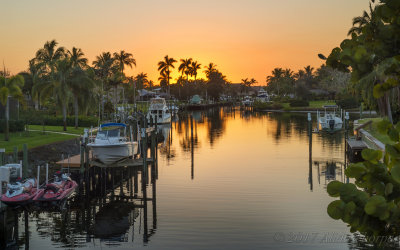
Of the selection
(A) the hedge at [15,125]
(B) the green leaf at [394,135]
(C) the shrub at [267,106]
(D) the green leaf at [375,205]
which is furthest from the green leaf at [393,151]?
(C) the shrub at [267,106]

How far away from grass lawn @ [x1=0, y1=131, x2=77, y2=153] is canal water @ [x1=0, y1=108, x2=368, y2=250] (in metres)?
6.98

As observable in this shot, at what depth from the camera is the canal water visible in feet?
61.8

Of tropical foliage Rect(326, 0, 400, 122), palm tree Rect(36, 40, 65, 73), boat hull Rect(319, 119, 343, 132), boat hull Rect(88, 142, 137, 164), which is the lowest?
boat hull Rect(88, 142, 137, 164)

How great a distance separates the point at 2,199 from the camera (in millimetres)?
19984

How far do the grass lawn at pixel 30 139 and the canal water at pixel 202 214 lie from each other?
6.98 m

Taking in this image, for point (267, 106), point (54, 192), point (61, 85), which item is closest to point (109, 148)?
point (54, 192)

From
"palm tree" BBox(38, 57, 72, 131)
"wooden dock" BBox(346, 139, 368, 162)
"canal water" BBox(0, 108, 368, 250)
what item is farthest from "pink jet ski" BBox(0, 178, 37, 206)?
"wooden dock" BBox(346, 139, 368, 162)

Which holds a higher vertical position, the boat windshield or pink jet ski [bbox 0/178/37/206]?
the boat windshield

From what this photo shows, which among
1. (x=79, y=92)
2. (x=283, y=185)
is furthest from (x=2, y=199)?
(x=79, y=92)

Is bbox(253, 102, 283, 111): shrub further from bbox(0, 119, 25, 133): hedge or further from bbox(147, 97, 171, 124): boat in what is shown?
bbox(0, 119, 25, 133): hedge

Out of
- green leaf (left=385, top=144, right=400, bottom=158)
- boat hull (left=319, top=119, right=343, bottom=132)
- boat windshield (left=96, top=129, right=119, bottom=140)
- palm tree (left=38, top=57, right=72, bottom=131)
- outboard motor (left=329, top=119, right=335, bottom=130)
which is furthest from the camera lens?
boat hull (left=319, top=119, right=343, bottom=132)

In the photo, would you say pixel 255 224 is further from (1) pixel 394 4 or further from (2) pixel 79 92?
(2) pixel 79 92

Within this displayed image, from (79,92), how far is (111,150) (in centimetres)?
2275

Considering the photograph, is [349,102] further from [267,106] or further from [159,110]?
[159,110]
